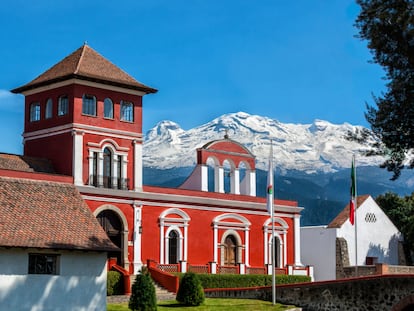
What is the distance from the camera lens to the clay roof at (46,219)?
3447 centimetres

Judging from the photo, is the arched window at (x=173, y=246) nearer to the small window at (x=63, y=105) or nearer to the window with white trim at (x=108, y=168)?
the window with white trim at (x=108, y=168)

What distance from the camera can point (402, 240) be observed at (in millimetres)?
71312

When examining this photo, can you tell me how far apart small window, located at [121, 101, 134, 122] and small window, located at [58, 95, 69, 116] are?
343 centimetres

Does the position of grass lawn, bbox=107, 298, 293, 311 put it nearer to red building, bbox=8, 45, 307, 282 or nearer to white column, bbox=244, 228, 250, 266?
red building, bbox=8, 45, 307, 282

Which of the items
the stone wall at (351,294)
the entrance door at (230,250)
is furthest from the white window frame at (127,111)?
the stone wall at (351,294)

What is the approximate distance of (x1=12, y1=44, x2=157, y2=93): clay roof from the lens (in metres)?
52.2

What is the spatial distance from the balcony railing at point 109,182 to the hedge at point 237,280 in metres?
6.06

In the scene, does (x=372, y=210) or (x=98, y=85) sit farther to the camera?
(x=372, y=210)

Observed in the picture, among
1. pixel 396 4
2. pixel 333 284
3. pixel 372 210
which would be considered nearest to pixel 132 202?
pixel 333 284

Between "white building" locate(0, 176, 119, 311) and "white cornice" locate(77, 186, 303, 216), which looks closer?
"white building" locate(0, 176, 119, 311)

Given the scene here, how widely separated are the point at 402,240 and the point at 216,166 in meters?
19.3

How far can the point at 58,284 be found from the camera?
114ft

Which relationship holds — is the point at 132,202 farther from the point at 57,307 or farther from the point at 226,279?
the point at 57,307

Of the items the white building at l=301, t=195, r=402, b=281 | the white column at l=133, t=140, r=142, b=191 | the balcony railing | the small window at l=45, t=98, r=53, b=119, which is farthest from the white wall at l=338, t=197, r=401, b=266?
the small window at l=45, t=98, r=53, b=119
